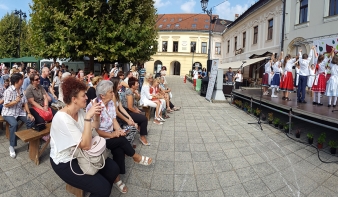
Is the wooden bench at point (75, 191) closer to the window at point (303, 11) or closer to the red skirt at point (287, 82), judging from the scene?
the red skirt at point (287, 82)

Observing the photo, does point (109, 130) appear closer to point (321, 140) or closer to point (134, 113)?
point (134, 113)

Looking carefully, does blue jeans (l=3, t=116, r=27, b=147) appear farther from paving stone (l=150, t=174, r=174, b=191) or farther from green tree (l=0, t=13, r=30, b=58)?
green tree (l=0, t=13, r=30, b=58)

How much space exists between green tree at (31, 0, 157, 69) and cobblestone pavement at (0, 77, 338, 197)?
752 centimetres

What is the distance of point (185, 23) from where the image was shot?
4831 centimetres

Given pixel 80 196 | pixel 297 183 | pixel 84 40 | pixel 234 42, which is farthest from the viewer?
pixel 234 42

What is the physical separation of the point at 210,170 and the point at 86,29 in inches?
401

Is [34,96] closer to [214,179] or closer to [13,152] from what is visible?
[13,152]

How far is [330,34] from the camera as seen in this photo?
13.0 meters

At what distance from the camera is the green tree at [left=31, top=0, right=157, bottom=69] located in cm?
1146

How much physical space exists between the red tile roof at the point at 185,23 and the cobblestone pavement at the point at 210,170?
42633mm

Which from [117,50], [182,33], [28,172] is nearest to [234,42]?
[182,33]

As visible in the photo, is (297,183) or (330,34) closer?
(297,183)

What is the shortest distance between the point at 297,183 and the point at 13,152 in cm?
501

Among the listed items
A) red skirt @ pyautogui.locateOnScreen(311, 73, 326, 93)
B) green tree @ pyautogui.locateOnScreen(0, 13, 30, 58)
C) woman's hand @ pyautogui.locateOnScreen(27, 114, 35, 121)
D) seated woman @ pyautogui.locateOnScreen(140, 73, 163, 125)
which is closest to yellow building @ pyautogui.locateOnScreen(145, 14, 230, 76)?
green tree @ pyautogui.locateOnScreen(0, 13, 30, 58)
